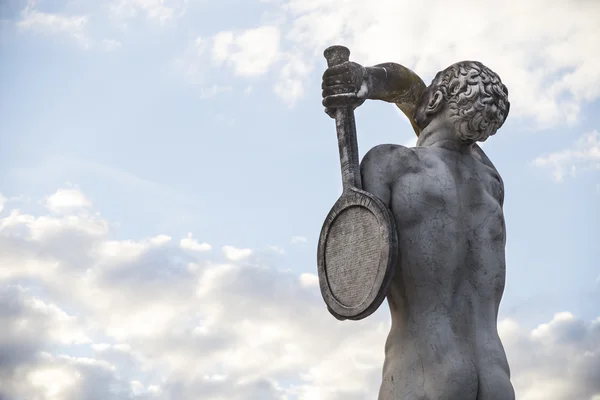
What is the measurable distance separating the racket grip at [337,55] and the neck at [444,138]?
0.95 m

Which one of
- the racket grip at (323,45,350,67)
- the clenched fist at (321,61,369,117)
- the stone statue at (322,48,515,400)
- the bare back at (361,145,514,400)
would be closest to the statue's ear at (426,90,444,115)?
the stone statue at (322,48,515,400)

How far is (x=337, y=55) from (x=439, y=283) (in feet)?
6.63

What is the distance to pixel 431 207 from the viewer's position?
8.02 metres

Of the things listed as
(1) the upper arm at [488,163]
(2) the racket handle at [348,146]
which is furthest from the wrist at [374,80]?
(1) the upper arm at [488,163]

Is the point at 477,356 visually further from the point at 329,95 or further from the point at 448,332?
the point at 329,95

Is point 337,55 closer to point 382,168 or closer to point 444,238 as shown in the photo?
point 382,168

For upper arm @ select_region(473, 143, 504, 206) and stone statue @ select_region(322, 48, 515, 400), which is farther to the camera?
upper arm @ select_region(473, 143, 504, 206)

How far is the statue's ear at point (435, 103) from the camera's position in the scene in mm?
8367

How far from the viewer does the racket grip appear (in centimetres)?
824

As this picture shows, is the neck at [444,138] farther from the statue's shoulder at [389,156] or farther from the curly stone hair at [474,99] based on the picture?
the statue's shoulder at [389,156]

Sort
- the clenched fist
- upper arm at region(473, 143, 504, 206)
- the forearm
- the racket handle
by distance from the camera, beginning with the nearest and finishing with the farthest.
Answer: the racket handle < the clenched fist < the forearm < upper arm at region(473, 143, 504, 206)

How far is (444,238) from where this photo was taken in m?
8.00

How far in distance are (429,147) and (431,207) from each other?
24.9 inches

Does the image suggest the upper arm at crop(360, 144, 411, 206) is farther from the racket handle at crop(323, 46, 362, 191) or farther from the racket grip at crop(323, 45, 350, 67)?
the racket grip at crop(323, 45, 350, 67)
